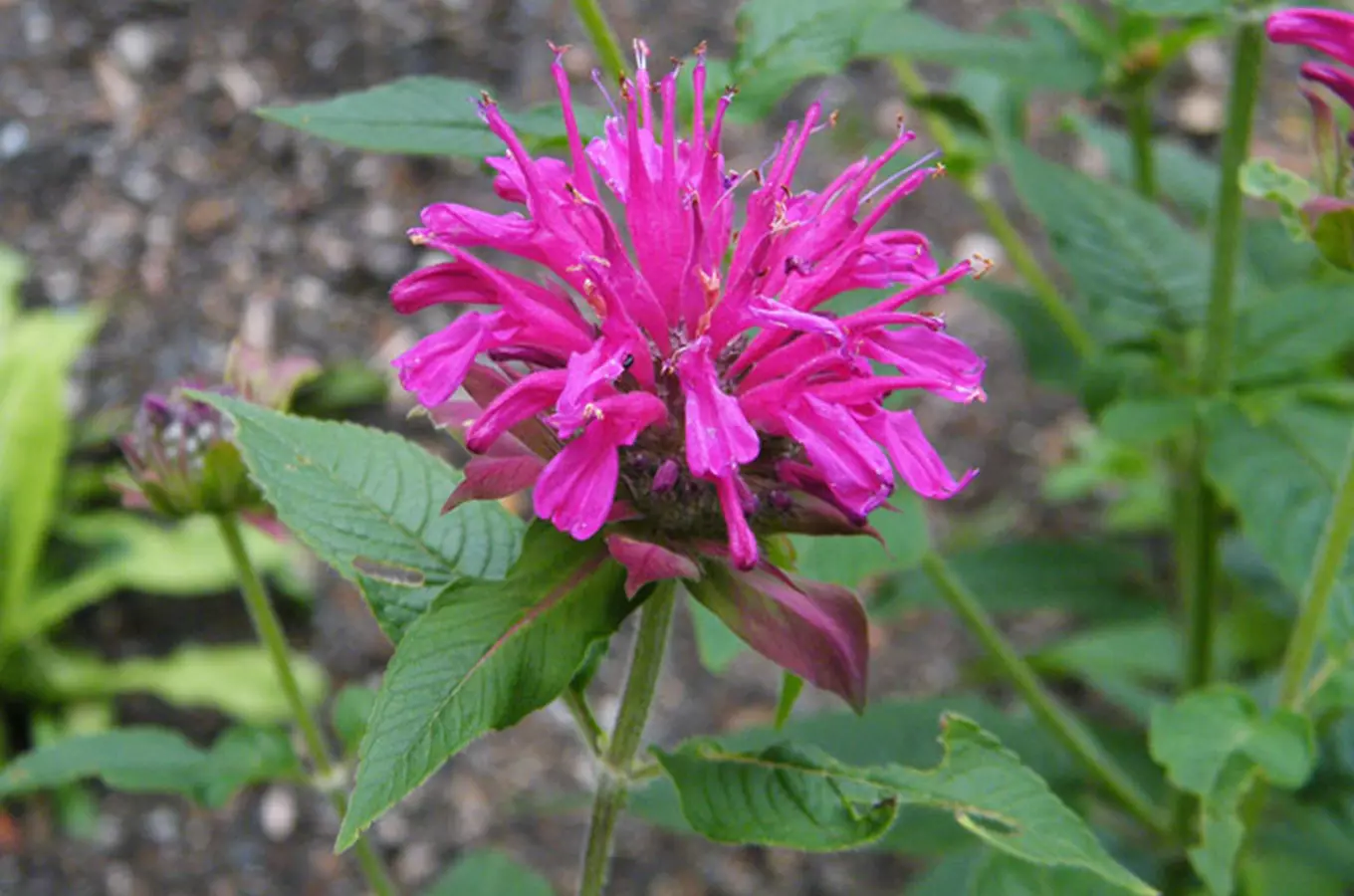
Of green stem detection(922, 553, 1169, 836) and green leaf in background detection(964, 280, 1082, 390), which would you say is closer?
green stem detection(922, 553, 1169, 836)

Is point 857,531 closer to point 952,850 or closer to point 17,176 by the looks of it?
point 952,850

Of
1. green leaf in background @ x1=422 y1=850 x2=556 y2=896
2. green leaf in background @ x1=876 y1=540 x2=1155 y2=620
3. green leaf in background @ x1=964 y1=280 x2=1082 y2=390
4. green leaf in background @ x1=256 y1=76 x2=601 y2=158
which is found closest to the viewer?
green leaf in background @ x1=256 y1=76 x2=601 y2=158

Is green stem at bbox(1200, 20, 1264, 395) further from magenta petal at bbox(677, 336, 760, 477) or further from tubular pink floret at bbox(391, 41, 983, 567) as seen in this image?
magenta petal at bbox(677, 336, 760, 477)

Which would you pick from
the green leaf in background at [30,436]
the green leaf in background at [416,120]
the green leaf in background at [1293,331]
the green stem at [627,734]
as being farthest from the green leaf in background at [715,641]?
the green leaf in background at [30,436]

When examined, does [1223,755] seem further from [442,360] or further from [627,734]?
[442,360]

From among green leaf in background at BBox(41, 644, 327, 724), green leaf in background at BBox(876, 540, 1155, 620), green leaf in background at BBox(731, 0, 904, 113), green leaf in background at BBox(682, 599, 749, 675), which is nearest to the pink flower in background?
green leaf in background at BBox(731, 0, 904, 113)

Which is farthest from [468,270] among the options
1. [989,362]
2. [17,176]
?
[17,176]

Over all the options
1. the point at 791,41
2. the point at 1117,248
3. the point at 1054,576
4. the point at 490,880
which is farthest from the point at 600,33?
the point at 1054,576
